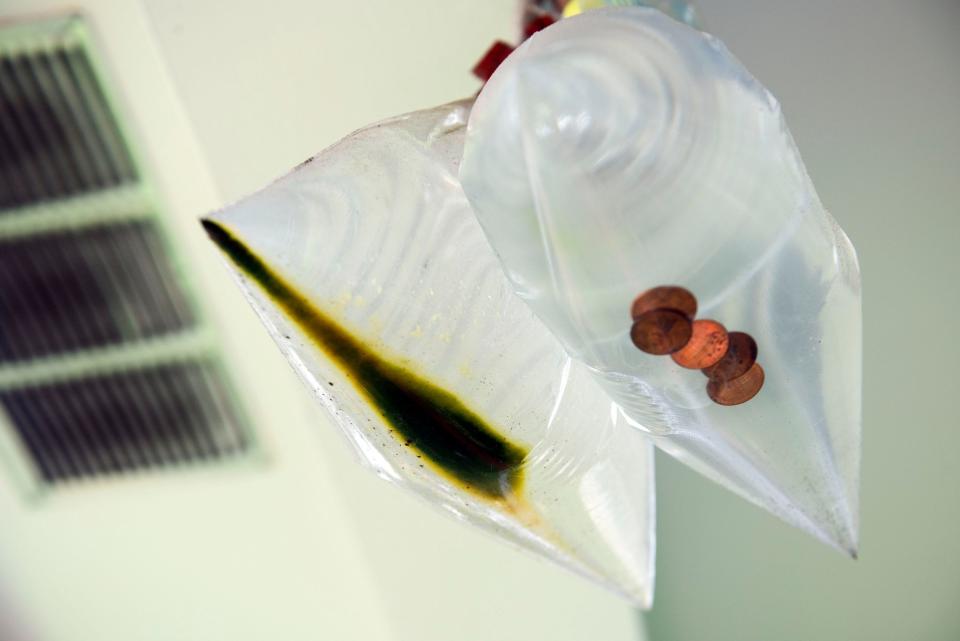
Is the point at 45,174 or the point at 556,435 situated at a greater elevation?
the point at 45,174

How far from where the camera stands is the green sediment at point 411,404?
0.25m

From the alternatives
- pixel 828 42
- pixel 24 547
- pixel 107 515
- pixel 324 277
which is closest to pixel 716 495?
pixel 828 42

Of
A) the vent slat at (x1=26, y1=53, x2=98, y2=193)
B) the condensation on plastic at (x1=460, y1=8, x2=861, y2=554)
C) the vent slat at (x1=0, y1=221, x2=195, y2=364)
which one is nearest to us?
the condensation on plastic at (x1=460, y1=8, x2=861, y2=554)

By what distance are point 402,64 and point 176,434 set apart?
624 millimetres

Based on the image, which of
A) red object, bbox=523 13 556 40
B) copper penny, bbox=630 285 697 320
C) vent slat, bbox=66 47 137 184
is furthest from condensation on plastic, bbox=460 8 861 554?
vent slat, bbox=66 47 137 184

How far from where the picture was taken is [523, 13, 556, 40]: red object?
43 cm

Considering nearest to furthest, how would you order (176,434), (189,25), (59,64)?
(189,25) → (59,64) → (176,434)

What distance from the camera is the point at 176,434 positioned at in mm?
946

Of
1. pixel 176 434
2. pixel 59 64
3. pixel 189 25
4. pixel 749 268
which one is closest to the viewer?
pixel 749 268

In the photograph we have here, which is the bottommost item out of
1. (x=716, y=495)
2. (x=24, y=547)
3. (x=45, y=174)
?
(x=24, y=547)

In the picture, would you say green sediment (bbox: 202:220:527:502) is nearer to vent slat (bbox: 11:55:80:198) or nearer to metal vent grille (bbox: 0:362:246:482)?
vent slat (bbox: 11:55:80:198)

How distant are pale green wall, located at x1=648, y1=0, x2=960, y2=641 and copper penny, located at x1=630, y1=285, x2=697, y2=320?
32 cm

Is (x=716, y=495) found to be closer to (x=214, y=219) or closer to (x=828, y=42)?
(x=828, y=42)

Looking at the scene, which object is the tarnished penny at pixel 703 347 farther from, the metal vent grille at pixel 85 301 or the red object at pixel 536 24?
the metal vent grille at pixel 85 301
